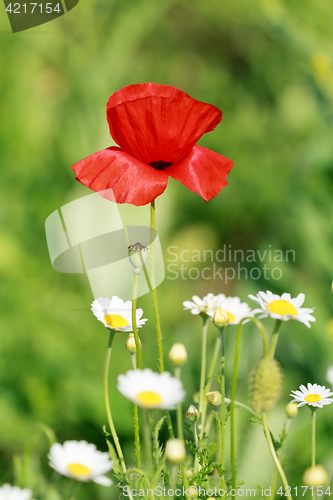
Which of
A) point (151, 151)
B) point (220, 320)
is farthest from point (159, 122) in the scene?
point (220, 320)

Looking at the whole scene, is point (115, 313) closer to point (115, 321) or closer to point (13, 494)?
point (115, 321)

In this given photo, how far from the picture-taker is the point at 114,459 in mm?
264

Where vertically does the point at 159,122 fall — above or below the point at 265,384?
above

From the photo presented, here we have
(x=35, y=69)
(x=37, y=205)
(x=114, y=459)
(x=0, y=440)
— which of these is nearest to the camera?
(x=114, y=459)

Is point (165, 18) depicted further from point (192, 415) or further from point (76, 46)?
point (192, 415)

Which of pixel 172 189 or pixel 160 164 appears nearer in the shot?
pixel 160 164

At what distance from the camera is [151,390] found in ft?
0.68

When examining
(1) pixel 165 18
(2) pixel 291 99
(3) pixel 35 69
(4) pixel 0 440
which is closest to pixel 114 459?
(4) pixel 0 440

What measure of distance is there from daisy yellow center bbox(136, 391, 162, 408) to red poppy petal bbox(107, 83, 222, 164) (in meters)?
0.15

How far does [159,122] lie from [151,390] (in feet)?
0.51

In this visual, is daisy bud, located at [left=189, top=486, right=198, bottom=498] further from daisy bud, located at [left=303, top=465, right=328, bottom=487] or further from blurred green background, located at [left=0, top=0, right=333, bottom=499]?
blurred green background, located at [left=0, top=0, right=333, bottom=499]

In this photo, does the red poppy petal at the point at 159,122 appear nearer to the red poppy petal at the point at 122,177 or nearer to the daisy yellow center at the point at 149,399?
the red poppy petal at the point at 122,177

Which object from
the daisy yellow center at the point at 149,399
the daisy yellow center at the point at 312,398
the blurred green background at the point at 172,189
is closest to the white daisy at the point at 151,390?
the daisy yellow center at the point at 149,399

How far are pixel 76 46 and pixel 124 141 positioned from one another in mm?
1094
